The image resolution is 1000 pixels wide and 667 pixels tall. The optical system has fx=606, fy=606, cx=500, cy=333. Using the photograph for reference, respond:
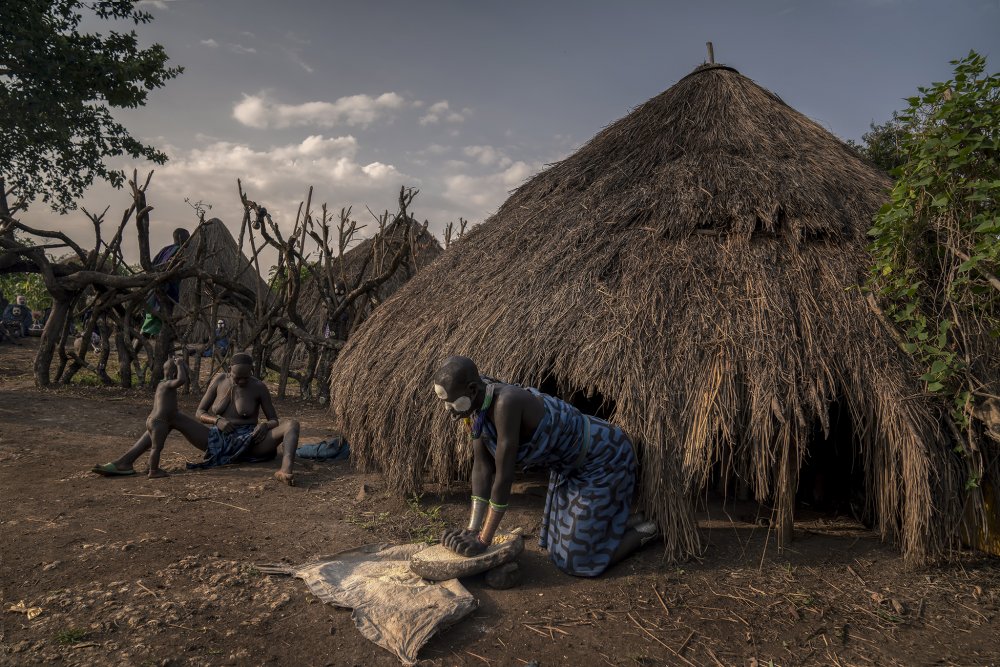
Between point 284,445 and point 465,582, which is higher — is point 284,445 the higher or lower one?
the higher one

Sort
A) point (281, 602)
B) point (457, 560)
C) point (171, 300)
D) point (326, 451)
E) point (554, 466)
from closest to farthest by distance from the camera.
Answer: point (281, 602), point (457, 560), point (554, 466), point (326, 451), point (171, 300)

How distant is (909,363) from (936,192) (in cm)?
109

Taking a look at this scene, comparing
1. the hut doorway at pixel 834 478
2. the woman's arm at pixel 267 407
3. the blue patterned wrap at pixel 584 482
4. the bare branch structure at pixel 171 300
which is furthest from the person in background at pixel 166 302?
the hut doorway at pixel 834 478

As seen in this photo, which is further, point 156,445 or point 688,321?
point 156,445

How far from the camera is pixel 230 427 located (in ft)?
18.8

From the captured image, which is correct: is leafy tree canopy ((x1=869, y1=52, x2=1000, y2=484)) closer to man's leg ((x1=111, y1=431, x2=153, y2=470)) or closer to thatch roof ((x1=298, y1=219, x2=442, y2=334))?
man's leg ((x1=111, y1=431, x2=153, y2=470))

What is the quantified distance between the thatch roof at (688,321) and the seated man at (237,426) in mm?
629

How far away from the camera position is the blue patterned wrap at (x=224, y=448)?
5652 mm

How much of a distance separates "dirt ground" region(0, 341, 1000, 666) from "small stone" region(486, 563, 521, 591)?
4cm

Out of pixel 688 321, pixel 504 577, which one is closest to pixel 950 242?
pixel 688 321

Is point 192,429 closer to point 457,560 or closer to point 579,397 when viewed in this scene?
point 457,560

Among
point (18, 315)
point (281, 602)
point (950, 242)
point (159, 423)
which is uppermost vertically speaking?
point (950, 242)

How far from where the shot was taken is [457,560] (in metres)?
3.35

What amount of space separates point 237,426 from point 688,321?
168 inches
